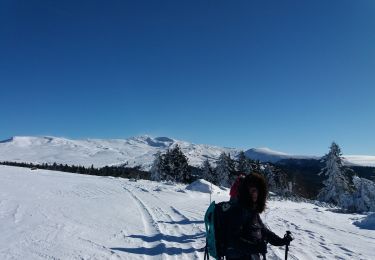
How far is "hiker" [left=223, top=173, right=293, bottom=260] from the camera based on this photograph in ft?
14.3

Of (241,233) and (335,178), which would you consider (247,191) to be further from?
(335,178)

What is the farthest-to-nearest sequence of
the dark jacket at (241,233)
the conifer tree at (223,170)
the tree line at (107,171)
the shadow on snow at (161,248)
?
the tree line at (107,171), the conifer tree at (223,170), the shadow on snow at (161,248), the dark jacket at (241,233)

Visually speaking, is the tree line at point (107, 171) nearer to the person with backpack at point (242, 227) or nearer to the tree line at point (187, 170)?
the tree line at point (187, 170)

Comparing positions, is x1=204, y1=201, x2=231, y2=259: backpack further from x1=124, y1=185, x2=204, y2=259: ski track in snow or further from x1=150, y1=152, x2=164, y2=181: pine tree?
x1=150, y1=152, x2=164, y2=181: pine tree

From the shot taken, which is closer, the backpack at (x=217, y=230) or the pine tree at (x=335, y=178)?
the backpack at (x=217, y=230)

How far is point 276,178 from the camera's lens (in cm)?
6550

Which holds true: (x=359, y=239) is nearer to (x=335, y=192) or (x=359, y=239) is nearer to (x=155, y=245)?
(x=155, y=245)

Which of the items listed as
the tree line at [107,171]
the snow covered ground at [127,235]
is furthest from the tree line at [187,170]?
the snow covered ground at [127,235]

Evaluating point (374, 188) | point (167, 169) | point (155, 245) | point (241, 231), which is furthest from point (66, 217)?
point (167, 169)

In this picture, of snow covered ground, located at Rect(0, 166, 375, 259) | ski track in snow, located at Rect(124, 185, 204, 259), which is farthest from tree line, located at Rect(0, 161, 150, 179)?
snow covered ground, located at Rect(0, 166, 375, 259)

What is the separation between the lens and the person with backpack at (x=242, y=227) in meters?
4.35

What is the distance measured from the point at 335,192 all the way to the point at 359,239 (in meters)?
34.5

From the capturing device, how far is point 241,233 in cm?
440

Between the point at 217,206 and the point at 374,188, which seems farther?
the point at 374,188
